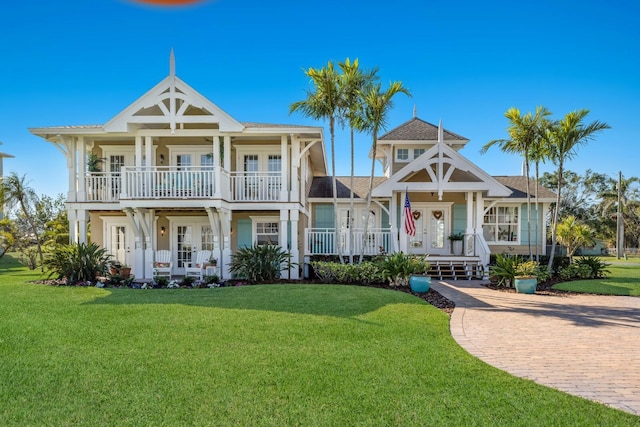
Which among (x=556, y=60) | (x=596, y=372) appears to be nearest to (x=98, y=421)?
(x=596, y=372)

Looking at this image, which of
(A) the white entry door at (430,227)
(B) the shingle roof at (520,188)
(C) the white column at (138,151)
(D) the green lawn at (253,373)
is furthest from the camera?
(B) the shingle roof at (520,188)

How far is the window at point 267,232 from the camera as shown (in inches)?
637

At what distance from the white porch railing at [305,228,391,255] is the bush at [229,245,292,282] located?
7.57ft

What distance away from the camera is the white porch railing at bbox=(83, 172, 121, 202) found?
14.4m

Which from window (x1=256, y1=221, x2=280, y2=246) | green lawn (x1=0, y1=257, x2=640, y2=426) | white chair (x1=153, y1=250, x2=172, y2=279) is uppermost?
window (x1=256, y1=221, x2=280, y2=246)

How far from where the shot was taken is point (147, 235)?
560 inches

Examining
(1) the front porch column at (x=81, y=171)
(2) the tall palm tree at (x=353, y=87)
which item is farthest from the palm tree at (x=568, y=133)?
(1) the front porch column at (x=81, y=171)

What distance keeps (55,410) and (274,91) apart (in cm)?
1412

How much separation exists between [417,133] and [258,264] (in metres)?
10.8

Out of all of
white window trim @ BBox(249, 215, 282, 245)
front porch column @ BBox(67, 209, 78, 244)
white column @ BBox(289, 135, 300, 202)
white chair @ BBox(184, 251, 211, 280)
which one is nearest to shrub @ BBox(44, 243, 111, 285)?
front porch column @ BBox(67, 209, 78, 244)

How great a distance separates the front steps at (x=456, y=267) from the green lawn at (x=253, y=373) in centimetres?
777

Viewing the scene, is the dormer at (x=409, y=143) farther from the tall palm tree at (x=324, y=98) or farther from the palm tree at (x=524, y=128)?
the tall palm tree at (x=324, y=98)

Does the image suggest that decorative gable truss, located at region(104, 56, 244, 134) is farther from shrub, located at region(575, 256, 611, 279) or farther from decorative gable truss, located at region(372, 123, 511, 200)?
shrub, located at region(575, 256, 611, 279)

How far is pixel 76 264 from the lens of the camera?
40.6ft
